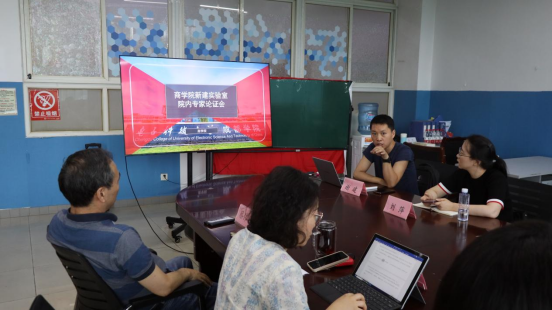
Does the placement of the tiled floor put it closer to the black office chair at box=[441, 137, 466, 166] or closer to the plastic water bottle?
the plastic water bottle

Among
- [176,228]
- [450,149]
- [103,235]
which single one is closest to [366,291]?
[103,235]

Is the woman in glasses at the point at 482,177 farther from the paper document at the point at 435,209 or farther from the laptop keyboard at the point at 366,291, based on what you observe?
the laptop keyboard at the point at 366,291

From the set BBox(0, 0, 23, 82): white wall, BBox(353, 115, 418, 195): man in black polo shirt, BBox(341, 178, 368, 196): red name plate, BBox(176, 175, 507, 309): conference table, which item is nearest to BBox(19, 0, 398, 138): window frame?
BBox(0, 0, 23, 82): white wall

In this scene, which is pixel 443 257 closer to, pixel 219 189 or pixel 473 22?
pixel 219 189

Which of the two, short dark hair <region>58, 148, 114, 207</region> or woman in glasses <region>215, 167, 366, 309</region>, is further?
short dark hair <region>58, 148, 114, 207</region>

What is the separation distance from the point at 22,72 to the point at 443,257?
410 centimetres

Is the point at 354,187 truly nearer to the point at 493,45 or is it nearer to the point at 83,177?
the point at 83,177

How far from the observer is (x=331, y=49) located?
5508 millimetres

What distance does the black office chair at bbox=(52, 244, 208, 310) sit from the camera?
1.41 meters

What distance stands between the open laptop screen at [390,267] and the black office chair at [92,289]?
67 centimetres

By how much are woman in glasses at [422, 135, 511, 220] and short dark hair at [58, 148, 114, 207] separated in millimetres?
1649

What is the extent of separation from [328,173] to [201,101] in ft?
5.13

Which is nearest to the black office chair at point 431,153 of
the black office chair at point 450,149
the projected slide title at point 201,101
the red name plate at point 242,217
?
the black office chair at point 450,149

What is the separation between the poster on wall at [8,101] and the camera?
3975 millimetres
